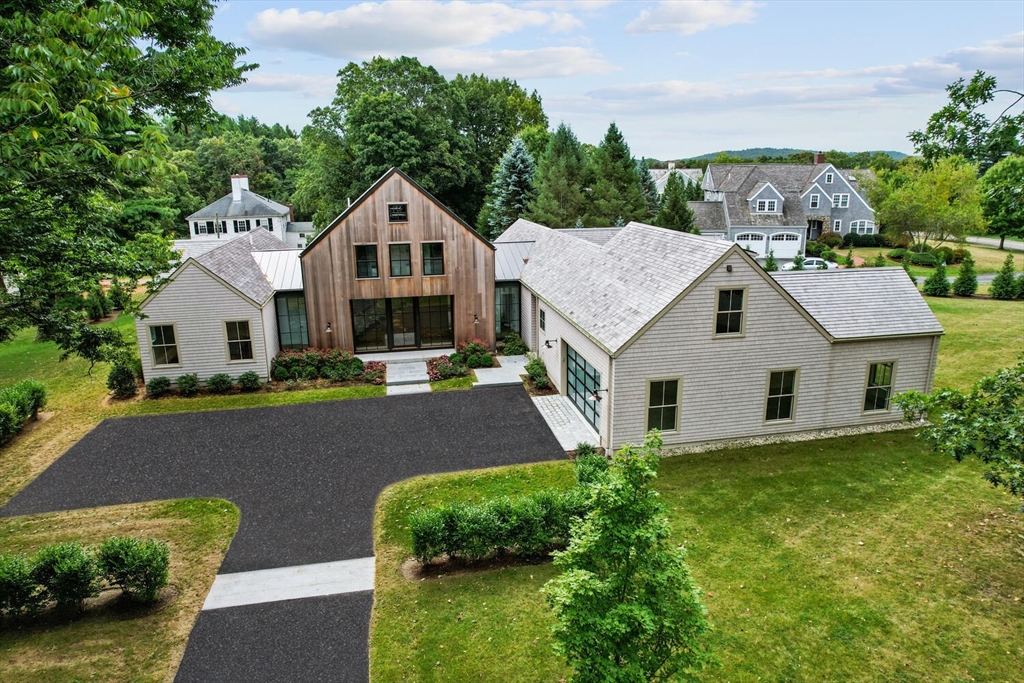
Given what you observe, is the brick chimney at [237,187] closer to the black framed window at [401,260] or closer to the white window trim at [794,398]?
the black framed window at [401,260]

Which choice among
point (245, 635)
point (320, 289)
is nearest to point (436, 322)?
point (320, 289)

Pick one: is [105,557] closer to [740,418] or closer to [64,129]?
[64,129]

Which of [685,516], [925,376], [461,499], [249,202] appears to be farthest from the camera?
[249,202]

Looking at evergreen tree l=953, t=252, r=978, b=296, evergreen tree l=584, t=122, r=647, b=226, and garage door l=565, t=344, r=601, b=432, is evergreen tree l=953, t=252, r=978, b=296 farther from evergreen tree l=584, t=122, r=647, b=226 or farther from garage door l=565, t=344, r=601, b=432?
garage door l=565, t=344, r=601, b=432

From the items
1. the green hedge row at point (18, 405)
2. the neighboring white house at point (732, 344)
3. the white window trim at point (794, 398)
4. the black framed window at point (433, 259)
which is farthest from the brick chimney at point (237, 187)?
the white window trim at point (794, 398)

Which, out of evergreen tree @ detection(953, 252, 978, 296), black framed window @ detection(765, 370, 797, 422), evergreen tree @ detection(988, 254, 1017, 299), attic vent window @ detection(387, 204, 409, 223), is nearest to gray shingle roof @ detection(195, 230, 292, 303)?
attic vent window @ detection(387, 204, 409, 223)

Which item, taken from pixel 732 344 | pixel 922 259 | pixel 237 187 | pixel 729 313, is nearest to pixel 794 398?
pixel 732 344
